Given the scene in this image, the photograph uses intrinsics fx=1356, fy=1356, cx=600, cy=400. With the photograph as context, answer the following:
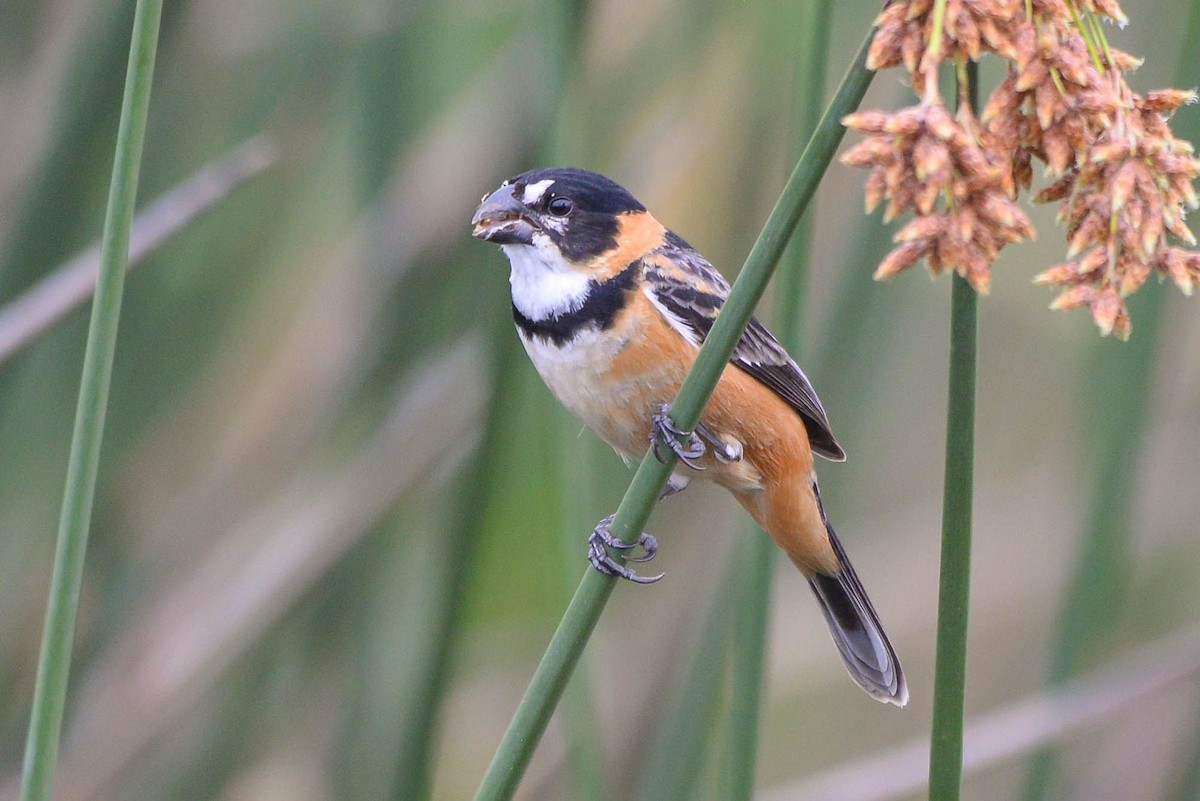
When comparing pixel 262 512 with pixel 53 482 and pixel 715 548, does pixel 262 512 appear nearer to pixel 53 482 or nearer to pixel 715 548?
pixel 53 482

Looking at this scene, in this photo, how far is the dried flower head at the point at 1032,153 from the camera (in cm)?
113

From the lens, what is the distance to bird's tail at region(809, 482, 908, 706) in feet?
8.25

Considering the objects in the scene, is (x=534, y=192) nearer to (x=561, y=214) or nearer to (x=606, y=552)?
(x=561, y=214)

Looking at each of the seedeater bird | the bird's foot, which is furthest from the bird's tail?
the bird's foot

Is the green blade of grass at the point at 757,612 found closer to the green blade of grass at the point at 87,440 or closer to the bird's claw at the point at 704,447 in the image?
the bird's claw at the point at 704,447

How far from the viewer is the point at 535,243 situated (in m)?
2.30

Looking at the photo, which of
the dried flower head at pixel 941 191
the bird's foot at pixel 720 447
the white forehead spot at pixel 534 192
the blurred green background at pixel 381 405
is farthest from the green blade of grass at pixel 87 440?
the bird's foot at pixel 720 447

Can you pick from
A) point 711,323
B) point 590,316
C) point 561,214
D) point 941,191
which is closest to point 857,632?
point 711,323

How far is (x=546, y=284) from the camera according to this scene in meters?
2.31

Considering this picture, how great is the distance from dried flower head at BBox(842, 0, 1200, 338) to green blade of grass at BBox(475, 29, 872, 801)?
0.03 m

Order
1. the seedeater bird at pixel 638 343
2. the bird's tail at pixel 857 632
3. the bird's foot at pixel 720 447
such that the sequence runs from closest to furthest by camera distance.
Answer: the seedeater bird at pixel 638 343, the bird's foot at pixel 720 447, the bird's tail at pixel 857 632

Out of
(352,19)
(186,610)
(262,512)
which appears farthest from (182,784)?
(352,19)

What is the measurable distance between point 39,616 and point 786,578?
2.01m

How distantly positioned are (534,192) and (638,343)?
307mm
